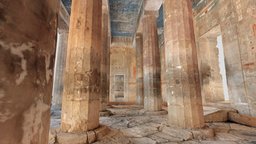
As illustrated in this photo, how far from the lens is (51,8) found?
1056 millimetres

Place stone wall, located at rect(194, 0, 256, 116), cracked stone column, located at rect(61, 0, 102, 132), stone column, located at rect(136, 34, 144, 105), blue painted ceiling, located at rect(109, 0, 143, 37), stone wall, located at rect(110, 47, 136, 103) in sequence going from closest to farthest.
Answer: cracked stone column, located at rect(61, 0, 102, 132) → stone wall, located at rect(194, 0, 256, 116) → blue painted ceiling, located at rect(109, 0, 143, 37) → stone column, located at rect(136, 34, 144, 105) → stone wall, located at rect(110, 47, 136, 103)

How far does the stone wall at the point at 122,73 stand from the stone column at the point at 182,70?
1415cm

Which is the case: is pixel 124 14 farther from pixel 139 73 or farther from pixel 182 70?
pixel 182 70

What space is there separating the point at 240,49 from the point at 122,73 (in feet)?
46.7

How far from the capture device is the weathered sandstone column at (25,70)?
27.4 inches

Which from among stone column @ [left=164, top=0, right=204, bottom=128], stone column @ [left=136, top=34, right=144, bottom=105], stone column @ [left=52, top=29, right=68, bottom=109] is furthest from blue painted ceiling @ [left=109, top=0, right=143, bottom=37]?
stone column @ [left=164, top=0, right=204, bottom=128]

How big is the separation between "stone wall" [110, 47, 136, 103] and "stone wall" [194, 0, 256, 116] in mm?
12714

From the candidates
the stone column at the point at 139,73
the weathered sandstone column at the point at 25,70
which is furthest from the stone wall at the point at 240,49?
the weathered sandstone column at the point at 25,70

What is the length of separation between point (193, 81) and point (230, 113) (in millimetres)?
3445

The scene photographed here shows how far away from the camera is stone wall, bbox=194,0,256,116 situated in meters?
5.53

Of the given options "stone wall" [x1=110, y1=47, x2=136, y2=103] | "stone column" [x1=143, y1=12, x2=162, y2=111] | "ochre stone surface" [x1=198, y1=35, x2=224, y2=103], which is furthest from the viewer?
"stone wall" [x1=110, y1=47, x2=136, y2=103]

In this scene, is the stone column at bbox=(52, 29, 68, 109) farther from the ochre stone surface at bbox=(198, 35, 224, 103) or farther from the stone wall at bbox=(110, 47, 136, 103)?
the ochre stone surface at bbox=(198, 35, 224, 103)

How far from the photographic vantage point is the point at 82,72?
12.0 ft

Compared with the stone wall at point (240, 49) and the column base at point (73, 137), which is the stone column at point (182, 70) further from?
the stone wall at point (240, 49)
